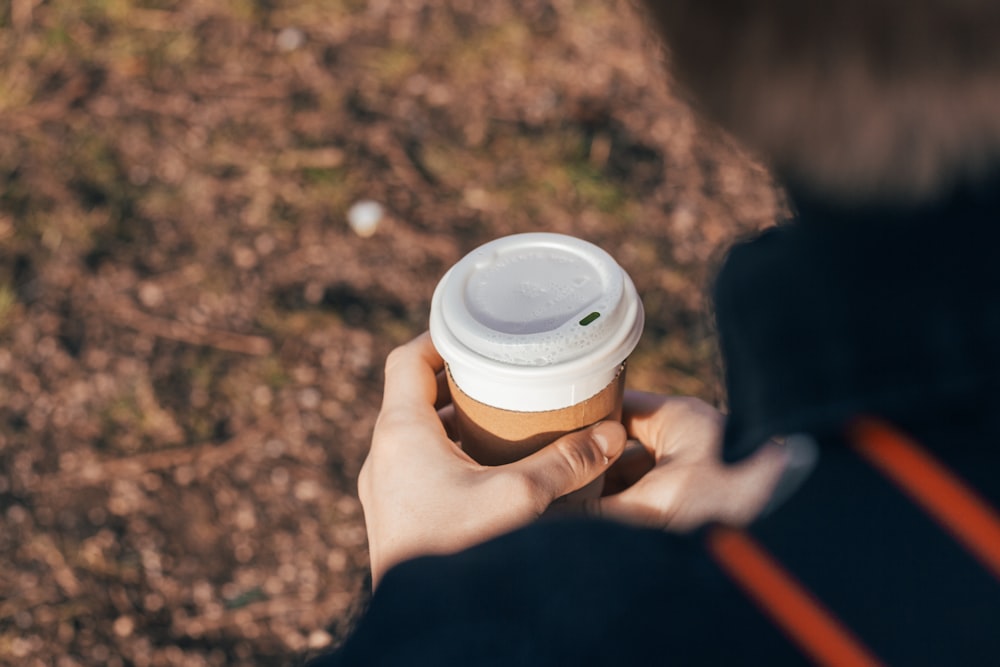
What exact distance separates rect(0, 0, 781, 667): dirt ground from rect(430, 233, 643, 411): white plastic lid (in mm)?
1509

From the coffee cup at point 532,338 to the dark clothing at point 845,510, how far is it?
467mm

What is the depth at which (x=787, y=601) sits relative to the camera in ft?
3.07

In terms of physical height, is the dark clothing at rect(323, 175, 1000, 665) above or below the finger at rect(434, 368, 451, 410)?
above

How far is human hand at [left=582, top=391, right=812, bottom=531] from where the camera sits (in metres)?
1.15

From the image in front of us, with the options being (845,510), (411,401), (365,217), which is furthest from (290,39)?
(845,510)

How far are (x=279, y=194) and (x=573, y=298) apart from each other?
93.8 inches

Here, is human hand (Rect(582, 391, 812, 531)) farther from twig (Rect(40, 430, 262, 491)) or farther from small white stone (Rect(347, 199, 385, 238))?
small white stone (Rect(347, 199, 385, 238))

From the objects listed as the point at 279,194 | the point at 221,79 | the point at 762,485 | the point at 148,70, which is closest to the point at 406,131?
the point at 279,194

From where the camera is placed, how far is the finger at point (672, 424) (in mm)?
1714

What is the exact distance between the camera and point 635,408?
189cm

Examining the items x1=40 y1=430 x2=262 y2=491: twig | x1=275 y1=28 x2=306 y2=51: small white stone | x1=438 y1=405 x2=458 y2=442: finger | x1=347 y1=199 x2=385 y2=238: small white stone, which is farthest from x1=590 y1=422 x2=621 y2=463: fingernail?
x1=275 y1=28 x2=306 y2=51: small white stone

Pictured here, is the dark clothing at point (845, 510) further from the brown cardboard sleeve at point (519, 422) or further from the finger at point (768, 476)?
the brown cardboard sleeve at point (519, 422)

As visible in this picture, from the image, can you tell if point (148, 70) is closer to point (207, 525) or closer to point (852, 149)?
point (207, 525)

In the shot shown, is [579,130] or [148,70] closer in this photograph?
[579,130]
